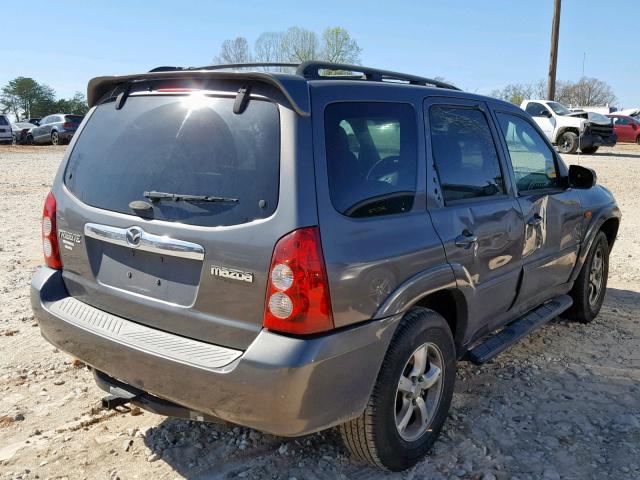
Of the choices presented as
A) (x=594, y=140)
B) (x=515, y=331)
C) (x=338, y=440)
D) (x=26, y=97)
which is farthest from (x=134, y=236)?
(x=26, y=97)

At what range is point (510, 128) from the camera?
399 centimetres

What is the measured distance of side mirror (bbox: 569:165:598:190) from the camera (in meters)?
4.41

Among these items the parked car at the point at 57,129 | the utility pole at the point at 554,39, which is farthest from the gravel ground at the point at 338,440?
the parked car at the point at 57,129

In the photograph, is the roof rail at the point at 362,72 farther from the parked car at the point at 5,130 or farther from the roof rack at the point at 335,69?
the parked car at the point at 5,130

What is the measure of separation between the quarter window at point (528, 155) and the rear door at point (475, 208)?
0.22 meters

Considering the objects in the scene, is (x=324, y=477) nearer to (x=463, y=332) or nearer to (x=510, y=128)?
(x=463, y=332)

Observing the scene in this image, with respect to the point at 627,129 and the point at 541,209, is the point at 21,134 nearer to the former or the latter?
the point at 627,129

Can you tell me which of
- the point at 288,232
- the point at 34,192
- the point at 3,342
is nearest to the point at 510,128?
the point at 288,232

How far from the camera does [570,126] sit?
69.8ft

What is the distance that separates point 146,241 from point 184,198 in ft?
0.86

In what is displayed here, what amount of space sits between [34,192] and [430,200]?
11336 millimetres

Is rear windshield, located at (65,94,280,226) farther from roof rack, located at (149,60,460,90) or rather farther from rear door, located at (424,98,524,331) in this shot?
rear door, located at (424,98,524,331)

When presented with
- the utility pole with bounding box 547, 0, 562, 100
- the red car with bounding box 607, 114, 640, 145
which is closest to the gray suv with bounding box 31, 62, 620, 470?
the utility pole with bounding box 547, 0, 562, 100

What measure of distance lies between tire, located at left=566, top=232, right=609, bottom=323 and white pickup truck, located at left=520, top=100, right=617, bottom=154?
16.3 metres
